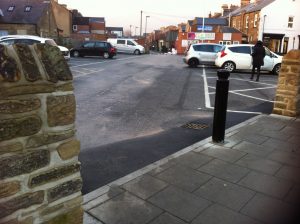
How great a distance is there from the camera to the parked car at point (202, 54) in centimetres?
2111

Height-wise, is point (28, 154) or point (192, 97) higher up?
point (28, 154)

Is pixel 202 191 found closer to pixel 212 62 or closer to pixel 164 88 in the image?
pixel 164 88

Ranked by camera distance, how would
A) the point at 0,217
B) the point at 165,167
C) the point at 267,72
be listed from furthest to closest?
the point at 267,72
the point at 165,167
the point at 0,217

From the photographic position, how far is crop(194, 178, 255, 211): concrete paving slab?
3738mm

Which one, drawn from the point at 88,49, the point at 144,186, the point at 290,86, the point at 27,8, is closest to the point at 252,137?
the point at 290,86

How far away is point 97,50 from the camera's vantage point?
29.4m

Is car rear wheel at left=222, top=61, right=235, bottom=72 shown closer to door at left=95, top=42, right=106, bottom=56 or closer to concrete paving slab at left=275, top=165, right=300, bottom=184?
door at left=95, top=42, right=106, bottom=56

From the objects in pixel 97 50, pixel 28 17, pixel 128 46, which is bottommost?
pixel 97 50

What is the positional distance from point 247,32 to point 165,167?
46244mm

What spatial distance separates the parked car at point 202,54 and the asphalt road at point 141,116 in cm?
726

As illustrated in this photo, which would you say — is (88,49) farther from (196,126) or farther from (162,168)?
(162,168)

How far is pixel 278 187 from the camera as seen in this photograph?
4.14 meters

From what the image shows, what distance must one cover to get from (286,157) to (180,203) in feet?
7.81

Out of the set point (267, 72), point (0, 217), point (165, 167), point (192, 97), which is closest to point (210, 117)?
point (192, 97)
